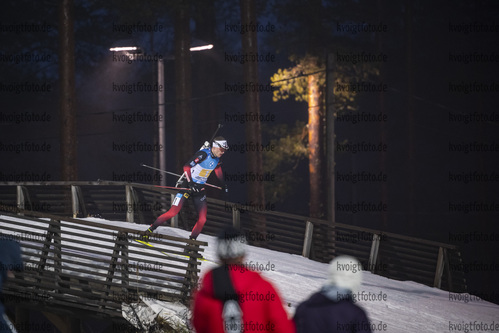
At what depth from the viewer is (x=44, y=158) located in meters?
39.6

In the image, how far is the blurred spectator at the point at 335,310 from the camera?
4957mm

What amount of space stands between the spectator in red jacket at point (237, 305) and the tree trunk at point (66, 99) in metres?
15.6

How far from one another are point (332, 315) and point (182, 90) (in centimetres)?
2129

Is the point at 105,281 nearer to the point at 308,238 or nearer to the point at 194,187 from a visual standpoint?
the point at 194,187

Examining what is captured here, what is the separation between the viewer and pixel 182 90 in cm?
2553

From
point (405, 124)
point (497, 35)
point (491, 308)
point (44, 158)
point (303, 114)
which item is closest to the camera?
point (491, 308)

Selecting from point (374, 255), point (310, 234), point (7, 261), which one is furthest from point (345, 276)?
point (310, 234)

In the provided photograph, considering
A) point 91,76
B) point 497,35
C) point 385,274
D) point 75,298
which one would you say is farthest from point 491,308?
point 91,76

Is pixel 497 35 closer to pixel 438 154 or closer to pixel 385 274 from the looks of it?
pixel 438 154

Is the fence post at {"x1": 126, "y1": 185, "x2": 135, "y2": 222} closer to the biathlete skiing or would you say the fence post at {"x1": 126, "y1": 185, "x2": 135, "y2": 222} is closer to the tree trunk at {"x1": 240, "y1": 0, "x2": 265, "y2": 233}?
the tree trunk at {"x1": 240, "y1": 0, "x2": 265, "y2": 233}

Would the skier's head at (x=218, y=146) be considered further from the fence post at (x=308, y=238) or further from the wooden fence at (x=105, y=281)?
the fence post at (x=308, y=238)

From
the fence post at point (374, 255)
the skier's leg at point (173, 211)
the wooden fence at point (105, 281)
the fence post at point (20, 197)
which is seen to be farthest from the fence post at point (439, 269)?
the fence post at point (20, 197)

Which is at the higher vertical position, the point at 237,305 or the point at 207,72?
the point at 207,72

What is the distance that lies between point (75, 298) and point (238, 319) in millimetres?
6477
